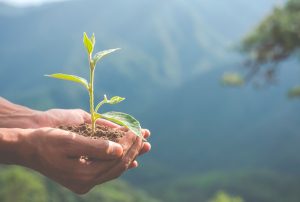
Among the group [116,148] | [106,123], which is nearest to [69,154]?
[116,148]

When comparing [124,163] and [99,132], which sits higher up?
[99,132]

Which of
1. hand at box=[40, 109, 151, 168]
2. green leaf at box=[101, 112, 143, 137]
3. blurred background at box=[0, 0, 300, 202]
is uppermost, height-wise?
blurred background at box=[0, 0, 300, 202]

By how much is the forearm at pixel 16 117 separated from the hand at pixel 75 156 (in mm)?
501

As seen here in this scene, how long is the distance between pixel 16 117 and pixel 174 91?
501ft

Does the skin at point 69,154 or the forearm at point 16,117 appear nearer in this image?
the skin at point 69,154

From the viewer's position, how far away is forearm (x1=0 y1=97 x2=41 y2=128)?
2.50 meters

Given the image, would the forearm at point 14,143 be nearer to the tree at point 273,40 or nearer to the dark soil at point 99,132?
the dark soil at point 99,132

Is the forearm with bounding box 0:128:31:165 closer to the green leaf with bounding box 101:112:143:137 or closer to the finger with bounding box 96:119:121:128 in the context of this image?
the green leaf with bounding box 101:112:143:137

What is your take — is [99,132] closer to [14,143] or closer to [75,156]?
[75,156]

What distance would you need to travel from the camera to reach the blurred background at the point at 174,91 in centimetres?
5934

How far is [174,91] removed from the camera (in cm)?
15500

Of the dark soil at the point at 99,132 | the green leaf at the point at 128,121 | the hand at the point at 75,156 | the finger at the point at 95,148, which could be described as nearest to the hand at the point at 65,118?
the dark soil at the point at 99,132

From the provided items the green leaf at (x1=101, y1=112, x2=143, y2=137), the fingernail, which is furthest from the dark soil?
the fingernail

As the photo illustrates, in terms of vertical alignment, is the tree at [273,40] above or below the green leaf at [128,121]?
above
